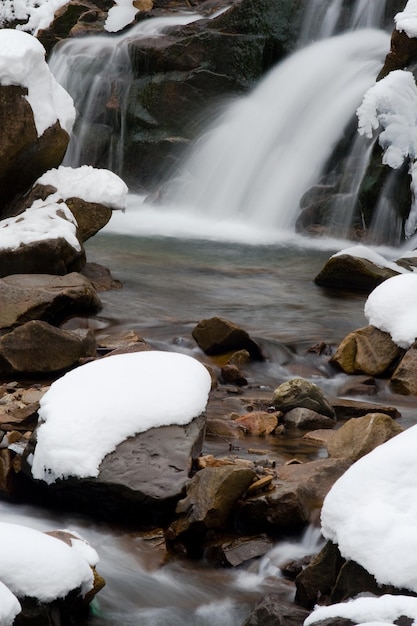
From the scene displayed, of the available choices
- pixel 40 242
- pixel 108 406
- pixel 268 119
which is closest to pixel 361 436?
pixel 108 406

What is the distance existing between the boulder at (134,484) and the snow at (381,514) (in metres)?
1.11

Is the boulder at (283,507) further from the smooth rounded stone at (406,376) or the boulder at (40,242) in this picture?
the boulder at (40,242)

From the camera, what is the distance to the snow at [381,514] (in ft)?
10.8

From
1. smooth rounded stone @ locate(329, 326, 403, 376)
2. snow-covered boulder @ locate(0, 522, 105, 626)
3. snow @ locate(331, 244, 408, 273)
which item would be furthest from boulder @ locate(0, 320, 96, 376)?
snow @ locate(331, 244, 408, 273)

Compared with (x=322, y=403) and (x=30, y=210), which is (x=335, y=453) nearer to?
(x=322, y=403)

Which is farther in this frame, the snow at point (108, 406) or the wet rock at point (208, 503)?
the snow at point (108, 406)

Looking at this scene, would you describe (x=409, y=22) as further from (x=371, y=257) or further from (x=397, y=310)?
(x=397, y=310)

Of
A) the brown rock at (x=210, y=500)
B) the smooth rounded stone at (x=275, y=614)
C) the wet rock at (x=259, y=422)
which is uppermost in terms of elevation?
the smooth rounded stone at (x=275, y=614)

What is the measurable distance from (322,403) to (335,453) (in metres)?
1.02

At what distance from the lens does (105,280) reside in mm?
9836

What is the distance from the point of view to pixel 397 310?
7.23m

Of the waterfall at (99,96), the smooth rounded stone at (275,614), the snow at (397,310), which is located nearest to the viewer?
the smooth rounded stone at (275,614)

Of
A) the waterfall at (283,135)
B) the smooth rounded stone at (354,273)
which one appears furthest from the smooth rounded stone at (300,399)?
the waterfall at (283,135)

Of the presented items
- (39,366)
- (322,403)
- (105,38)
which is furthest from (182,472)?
(105,38)
